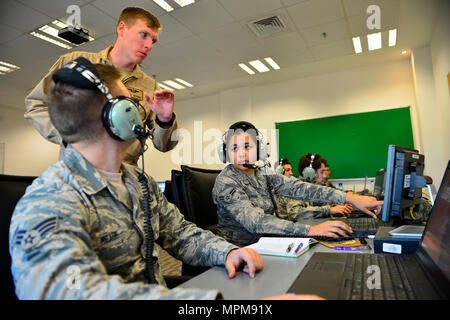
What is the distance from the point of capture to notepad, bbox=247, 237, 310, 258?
0.90 metres

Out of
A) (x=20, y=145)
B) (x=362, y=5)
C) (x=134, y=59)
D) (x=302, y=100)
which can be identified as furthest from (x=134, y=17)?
(x=20, y=145)

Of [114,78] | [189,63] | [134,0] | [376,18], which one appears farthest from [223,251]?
[189,63]

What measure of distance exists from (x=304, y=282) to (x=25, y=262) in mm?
548

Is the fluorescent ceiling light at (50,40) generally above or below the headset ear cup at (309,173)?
above

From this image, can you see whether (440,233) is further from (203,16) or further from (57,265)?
(203,16)

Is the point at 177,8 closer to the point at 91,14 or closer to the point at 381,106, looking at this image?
the point at 91,14

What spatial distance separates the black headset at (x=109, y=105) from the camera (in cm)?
67

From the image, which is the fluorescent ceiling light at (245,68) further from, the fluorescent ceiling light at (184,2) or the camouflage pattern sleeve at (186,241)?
the camouflage pattern sleeve at (186,241)

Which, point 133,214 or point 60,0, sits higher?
point 60,0

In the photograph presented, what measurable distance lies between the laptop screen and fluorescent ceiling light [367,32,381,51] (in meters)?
4.01

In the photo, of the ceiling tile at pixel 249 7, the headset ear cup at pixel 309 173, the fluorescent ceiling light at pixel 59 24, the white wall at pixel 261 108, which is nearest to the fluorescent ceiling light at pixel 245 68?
the white wall at pixel 261 108

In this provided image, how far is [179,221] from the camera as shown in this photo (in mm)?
990

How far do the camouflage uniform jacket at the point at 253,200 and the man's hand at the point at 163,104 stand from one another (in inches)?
17.6

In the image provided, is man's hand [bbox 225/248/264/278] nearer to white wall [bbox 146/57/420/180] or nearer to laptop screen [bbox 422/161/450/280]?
laptop screen [bbox 422/161/450/280]
